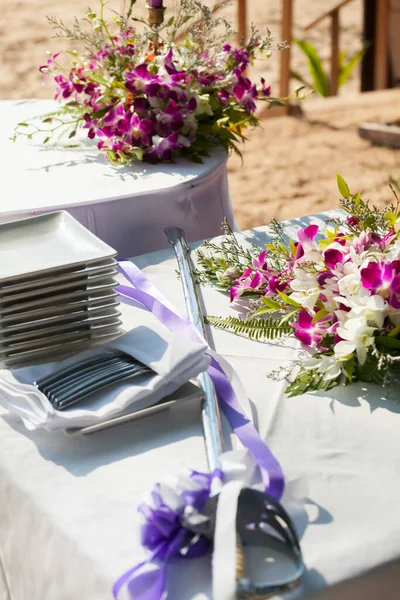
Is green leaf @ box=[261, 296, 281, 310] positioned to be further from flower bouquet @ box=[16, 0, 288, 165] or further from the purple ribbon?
flower bouquet @ box=[16, 0, 288, 165]

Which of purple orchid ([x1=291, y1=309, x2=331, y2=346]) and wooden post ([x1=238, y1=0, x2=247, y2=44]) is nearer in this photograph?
purple orchid ([x1=291, y1=309, x2=331, y2=346])

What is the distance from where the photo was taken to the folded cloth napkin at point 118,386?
90cm

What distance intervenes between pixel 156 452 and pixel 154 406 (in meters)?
0.07

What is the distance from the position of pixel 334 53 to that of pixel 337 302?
567 cm

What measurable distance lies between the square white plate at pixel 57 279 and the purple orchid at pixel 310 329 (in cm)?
27

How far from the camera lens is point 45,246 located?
46.8 inches

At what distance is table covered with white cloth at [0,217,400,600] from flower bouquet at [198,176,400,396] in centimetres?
4

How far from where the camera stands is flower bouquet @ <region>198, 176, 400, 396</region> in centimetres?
97

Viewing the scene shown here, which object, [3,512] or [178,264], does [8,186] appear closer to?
[178,264]

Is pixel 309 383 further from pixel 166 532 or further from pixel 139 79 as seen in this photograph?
pixel 139 79

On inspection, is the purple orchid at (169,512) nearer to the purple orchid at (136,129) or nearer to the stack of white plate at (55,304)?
the stack of white plate at (55,304)

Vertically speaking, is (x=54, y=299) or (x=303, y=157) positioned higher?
(x=54, y=299)

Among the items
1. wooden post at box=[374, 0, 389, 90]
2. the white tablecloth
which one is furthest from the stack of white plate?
wooden post at box=[374, 0, 389, 90]

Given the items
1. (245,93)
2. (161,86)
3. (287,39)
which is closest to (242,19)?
(287,39)
